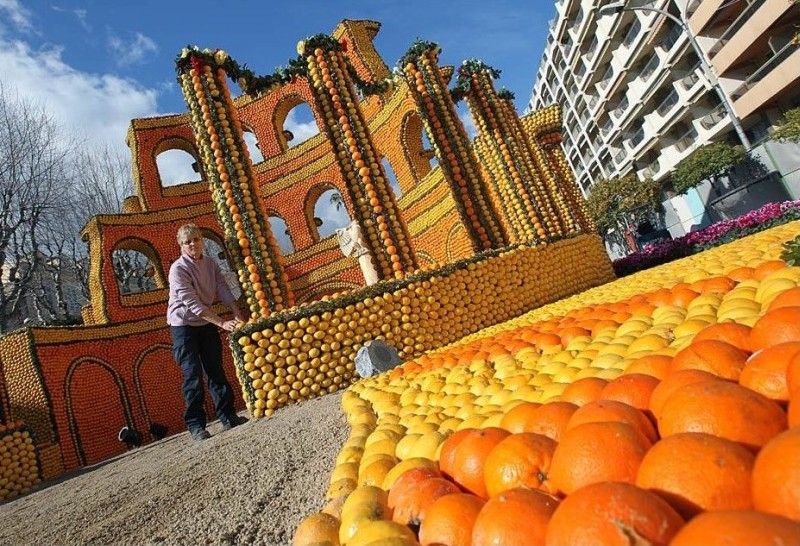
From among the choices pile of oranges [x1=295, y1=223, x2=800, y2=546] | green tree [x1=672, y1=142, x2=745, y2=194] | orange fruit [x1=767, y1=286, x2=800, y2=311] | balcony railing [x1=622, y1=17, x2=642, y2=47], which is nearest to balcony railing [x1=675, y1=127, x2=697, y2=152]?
green tree [x1=672, y1=142, x2=745, y2=194]

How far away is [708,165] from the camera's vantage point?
28.0 metres

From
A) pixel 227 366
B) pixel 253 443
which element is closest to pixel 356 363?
pixel 253 443

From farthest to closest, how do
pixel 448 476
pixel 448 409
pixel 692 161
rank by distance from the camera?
1. pixel 692 161
2. pixel 448 409
3. pixel 448 476

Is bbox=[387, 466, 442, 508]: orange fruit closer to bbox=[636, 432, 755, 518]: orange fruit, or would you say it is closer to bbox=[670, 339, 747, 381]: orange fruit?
bbox=[636, 432, 755, 518]: orange fruit

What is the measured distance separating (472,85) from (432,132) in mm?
2194

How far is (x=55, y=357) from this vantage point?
12539 mm

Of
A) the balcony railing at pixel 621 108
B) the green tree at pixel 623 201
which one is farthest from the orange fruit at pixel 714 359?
the balcony railing at pixel 621 108

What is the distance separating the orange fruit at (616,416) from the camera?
139 cm

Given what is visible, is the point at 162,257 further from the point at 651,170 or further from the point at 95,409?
the point at 651,170

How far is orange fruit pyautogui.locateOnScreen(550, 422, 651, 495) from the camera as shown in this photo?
1.21 meters

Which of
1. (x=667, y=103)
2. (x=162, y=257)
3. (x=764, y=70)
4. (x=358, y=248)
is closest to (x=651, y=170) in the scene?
(x=667, y=103)

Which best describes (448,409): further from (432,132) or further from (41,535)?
(432,132)

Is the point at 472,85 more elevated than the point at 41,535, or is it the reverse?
the point at 472,85

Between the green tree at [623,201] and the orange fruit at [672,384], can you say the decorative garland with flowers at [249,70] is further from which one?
the green tree at [623,201]
